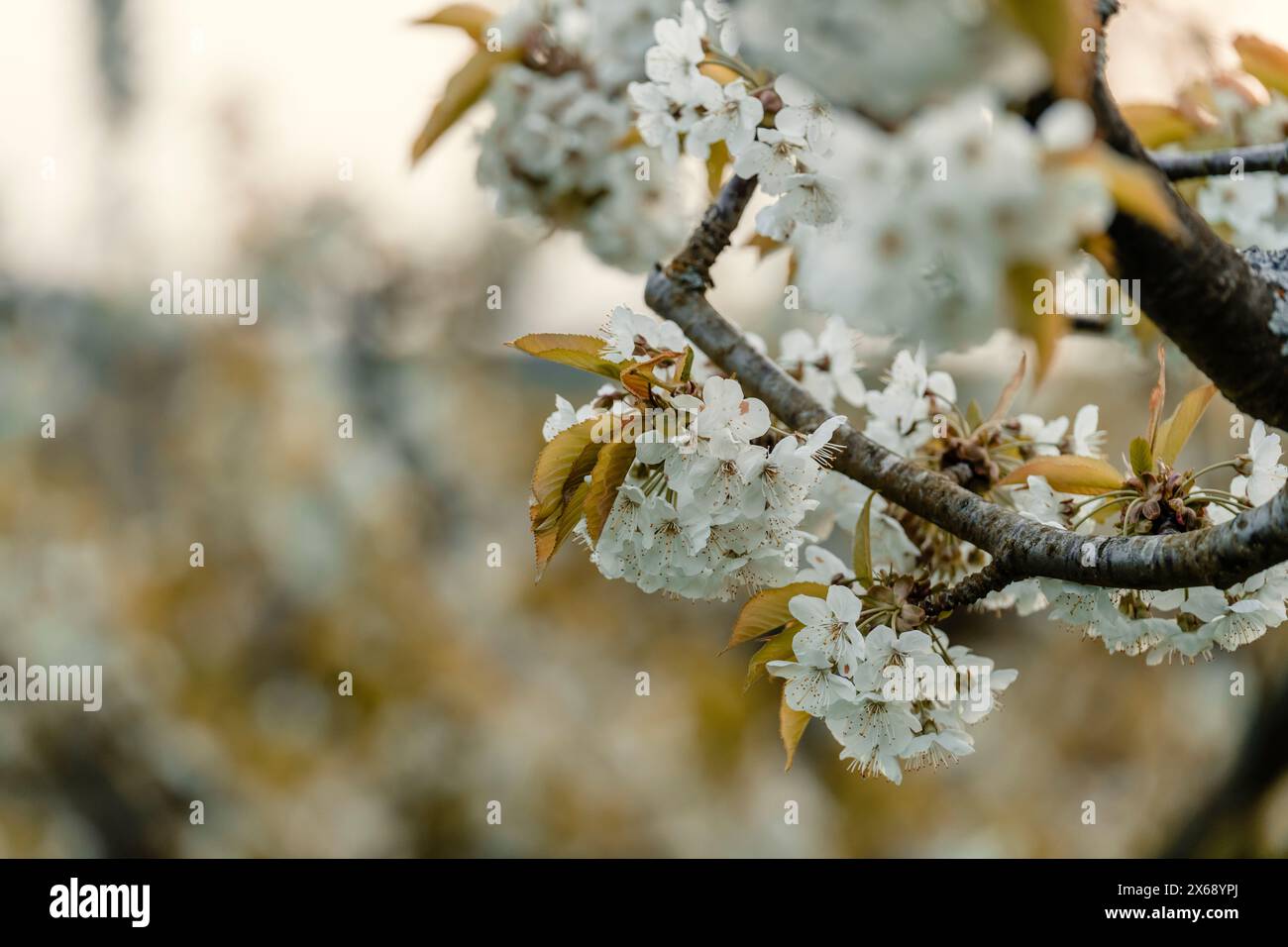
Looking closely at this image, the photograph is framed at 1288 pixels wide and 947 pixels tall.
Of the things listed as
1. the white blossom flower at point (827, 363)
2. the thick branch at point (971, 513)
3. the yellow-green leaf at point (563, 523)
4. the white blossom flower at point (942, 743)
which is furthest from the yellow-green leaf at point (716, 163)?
the white blossom flower at point (942, 743)

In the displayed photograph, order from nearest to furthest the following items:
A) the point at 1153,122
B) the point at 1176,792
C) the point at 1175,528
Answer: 1. the point at 1175,528
2. the point at 1153,122
3. the point at 1176,792

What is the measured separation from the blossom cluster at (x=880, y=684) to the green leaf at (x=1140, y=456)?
0.42 ft

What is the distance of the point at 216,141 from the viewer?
100 inches

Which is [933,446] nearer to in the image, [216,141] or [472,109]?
[472,109]

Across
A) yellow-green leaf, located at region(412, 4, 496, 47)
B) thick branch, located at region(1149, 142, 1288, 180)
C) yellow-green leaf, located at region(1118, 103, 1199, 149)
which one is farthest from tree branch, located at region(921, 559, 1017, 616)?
yellow-green leaf, located at region(412, 4, 496, 47)

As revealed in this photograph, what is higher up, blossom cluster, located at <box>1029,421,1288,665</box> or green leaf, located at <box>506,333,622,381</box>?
green leaf, located at <box>506,333,622,381</box>

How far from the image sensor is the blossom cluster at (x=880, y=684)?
1.62 feet

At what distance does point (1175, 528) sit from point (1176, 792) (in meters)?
2.51

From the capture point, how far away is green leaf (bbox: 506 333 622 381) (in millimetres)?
499

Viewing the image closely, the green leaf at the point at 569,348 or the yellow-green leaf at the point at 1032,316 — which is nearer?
the yellow-green leaf at the point at 1032,316

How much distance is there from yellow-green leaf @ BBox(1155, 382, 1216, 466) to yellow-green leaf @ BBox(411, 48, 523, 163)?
0.56 meters

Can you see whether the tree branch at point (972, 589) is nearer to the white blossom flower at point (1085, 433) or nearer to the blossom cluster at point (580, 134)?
the white blossom flower at point (1085, 433)

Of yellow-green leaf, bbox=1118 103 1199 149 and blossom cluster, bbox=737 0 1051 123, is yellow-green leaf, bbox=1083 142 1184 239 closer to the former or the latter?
blossom cluster, bbox=737 0 1051 123
